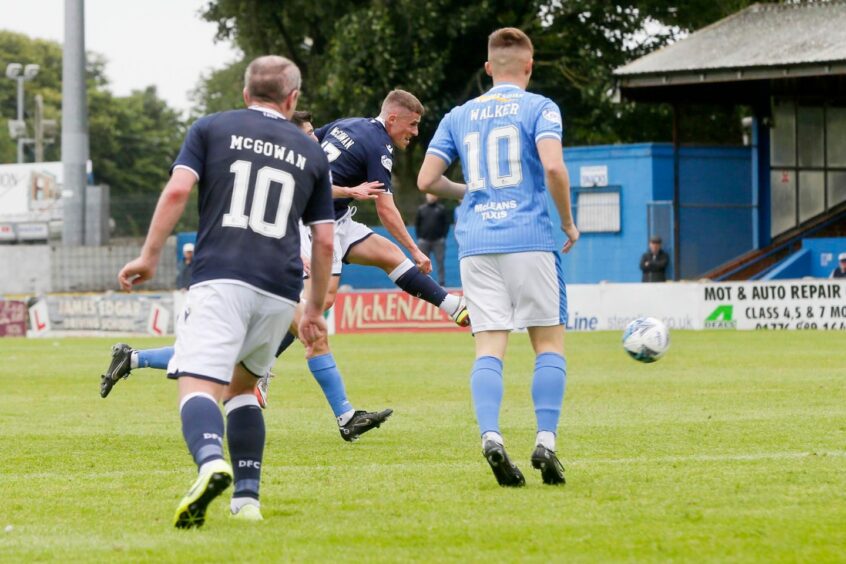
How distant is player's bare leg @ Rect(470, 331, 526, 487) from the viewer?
6.88 m

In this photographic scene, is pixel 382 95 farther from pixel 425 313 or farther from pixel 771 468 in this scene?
pixel 771 468

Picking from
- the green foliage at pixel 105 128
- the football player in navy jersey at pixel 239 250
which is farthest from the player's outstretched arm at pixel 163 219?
the green foliage at pixel 105 128

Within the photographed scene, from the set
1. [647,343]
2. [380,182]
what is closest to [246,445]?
[380,182]

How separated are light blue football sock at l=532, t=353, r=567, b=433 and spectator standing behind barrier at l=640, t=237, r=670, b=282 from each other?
22.3 m

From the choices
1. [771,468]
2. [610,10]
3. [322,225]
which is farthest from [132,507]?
[610,10]

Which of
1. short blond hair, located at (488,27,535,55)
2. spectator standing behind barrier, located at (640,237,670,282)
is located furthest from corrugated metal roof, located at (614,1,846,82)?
short blond hair, located at (488,27,535,55)

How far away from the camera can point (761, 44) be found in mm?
31484

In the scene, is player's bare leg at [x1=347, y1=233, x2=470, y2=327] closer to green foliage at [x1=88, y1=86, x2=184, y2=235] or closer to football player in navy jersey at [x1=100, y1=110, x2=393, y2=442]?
football player in navy jersey at [x1=100, y1=110, x2=393, y2=442]

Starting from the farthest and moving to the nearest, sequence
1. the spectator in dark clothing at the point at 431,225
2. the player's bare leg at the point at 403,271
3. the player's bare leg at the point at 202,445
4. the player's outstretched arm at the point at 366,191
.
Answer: the spectator in dark clothing at the point at 431,225
the player's bare leg at the point at 403,271
the player's outstretched arm at the point at 366,191
the player's bare leg at the point at 202,445

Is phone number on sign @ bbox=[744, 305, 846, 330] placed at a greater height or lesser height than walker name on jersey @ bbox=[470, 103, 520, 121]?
lesser

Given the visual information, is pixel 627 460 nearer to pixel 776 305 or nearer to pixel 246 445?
pixel 246 445

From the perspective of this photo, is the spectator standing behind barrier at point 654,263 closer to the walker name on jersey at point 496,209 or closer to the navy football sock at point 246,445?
the walker name on jersey at point 496,209

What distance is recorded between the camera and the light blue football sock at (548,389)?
7223 millimetres

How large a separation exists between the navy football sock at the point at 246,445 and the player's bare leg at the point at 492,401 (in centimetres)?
113
